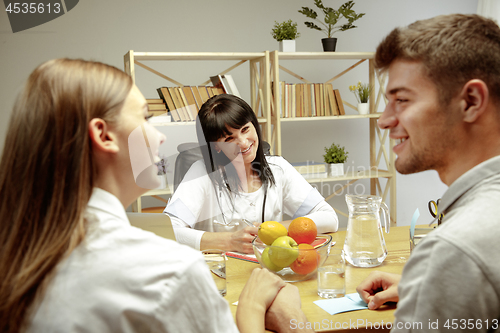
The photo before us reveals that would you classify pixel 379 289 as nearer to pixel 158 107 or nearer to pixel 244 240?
pixel 244 240

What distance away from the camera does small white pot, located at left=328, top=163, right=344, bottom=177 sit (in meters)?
3.27

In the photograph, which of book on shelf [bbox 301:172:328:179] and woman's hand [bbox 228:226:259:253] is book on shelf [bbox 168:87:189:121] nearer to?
book on shelf [bbox 301:172:328:179]

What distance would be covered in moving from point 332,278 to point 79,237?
66 cm

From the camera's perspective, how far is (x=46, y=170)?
60 cm

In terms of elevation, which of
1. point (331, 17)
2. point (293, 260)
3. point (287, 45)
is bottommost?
point (293, 260)

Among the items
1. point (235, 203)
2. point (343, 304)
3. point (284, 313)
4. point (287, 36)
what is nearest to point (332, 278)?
point (343, 304)

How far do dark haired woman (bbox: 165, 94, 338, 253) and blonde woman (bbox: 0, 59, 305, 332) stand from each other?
1.13 metres

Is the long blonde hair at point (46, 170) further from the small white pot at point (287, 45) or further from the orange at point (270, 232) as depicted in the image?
the small white pot at point (287, 45)

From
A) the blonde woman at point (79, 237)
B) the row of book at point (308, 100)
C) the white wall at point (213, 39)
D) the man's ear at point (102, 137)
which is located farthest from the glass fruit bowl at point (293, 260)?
the row of book at point (308, 100)

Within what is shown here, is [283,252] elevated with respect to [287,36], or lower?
lower

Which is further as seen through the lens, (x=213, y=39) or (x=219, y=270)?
(x=213, y=39)

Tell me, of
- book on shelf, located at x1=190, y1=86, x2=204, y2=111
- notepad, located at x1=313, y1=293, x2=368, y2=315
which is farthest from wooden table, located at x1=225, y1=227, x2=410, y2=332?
book on shelf, located at x1=190, y1=86, x2=204, y2=111

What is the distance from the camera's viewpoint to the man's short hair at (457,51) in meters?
0.74

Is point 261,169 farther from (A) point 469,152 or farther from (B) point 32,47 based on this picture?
(B) point 32,47
